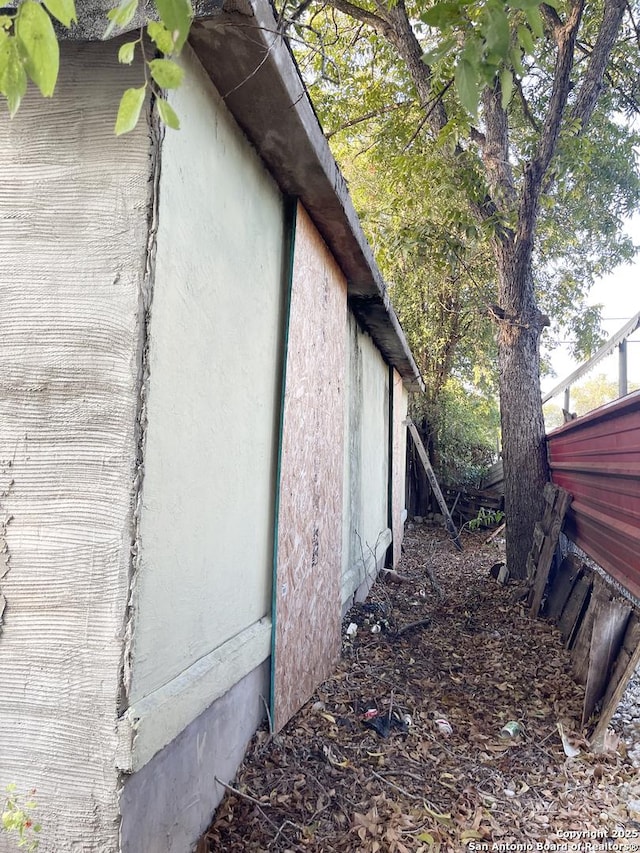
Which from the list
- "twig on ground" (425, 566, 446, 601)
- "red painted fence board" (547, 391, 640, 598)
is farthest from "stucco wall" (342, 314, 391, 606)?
"red painted fence board" (547, 391, 640, 598)

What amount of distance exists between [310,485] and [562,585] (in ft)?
10.9

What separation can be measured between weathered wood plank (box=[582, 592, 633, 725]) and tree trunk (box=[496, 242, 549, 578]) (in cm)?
298

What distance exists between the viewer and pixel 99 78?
1963 millimetres

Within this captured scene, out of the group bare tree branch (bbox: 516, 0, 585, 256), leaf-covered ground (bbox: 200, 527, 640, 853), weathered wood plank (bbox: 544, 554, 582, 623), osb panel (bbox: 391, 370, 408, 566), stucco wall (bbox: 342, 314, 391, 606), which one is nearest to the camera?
leaf-covered ground (bbox: 200, 527, 640, 853)

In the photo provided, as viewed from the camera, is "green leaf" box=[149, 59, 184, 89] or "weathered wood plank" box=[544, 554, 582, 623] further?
"weathered wood plank" box=[544, 554, 582, 623]

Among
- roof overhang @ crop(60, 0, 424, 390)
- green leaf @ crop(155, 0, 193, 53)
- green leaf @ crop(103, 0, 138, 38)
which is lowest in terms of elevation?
green leaf @ crop(155, 0, 193, 53)

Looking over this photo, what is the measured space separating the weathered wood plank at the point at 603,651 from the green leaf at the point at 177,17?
3980mm

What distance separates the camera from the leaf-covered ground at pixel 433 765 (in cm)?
248

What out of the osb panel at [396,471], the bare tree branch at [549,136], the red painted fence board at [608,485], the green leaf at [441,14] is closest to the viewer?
the green leaf at [441,14]

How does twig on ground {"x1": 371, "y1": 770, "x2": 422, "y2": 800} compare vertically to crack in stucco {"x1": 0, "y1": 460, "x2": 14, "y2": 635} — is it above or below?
Answer: below

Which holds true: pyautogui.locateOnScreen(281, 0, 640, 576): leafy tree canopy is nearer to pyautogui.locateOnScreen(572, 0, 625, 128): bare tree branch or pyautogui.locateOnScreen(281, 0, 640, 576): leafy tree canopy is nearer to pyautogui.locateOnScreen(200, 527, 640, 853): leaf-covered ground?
pyautogui.locateOnScreen(572, 0, 625, 128): bare tree branch

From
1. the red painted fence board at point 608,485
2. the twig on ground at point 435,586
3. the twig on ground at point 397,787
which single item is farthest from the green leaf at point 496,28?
the twig on ground at point 435,586

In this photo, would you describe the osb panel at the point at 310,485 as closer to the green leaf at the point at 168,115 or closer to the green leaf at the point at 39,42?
the green leaf at the point at 168,115

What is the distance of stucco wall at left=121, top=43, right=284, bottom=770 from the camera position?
75.9 inches
